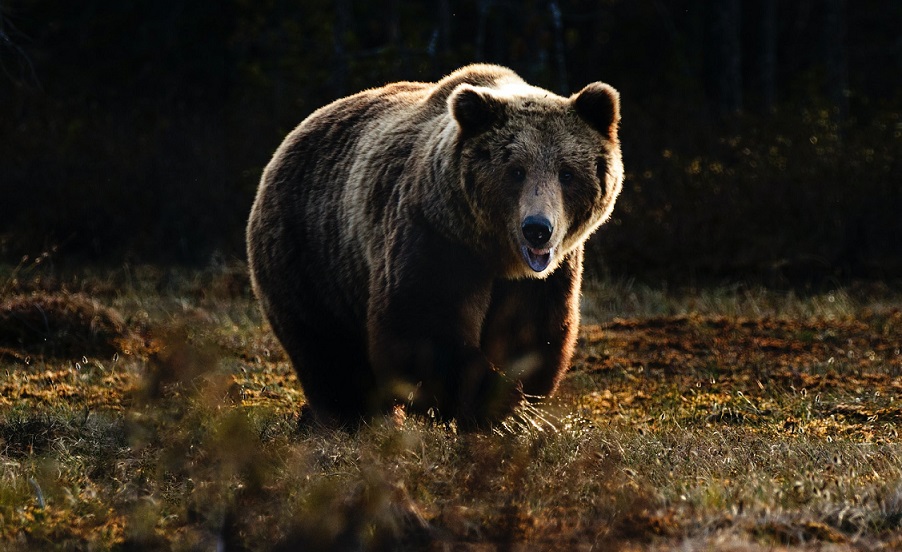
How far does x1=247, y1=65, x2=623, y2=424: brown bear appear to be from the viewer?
4973 millimetres

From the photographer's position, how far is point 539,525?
3.73m

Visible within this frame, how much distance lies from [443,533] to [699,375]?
12.8 ft

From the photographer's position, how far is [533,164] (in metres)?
4.96

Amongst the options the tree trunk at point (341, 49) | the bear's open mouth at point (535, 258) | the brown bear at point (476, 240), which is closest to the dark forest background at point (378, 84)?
the tree trunk at point (341, 49)

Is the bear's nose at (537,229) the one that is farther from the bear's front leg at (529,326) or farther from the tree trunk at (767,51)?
the tree trunk at (767,51)

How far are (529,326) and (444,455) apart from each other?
891 mm

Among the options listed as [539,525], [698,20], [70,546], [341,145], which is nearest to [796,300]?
[341,145]

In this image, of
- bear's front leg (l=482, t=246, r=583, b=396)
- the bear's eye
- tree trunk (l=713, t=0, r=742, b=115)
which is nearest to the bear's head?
the bear's eye

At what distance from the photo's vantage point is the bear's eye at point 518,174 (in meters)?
4.96

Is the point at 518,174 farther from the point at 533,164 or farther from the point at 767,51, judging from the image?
the point at 767,51

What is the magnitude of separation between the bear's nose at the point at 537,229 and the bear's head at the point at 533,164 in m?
0.06

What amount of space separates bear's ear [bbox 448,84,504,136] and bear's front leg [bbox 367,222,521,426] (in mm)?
500

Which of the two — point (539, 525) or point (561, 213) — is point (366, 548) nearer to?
point (539, 525)

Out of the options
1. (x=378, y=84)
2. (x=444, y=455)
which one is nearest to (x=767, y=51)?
(x=378, y=84)
